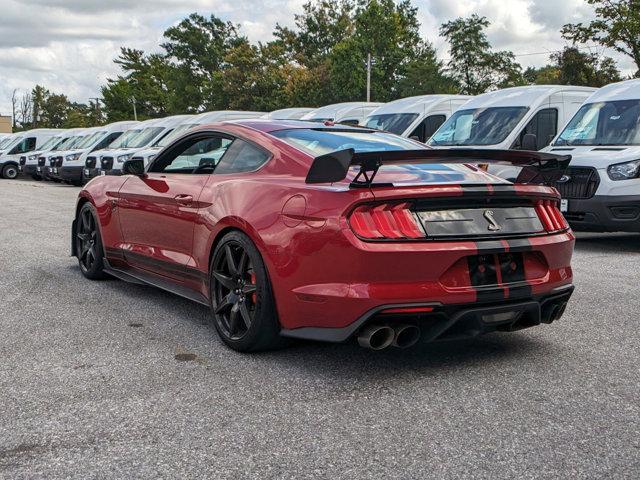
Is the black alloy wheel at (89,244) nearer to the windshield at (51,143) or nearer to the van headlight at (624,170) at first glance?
the van headlight at (624,170)

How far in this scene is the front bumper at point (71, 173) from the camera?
83.9 feet

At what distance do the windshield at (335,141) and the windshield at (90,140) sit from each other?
77.9 ft

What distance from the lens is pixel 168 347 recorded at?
4.87 metres

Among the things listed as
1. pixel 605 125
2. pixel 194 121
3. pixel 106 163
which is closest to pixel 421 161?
pixel 605 125

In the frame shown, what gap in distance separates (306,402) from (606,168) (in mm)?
6851

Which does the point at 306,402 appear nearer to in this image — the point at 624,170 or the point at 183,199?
the point at 183,199

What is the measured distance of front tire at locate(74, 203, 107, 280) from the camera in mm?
6922

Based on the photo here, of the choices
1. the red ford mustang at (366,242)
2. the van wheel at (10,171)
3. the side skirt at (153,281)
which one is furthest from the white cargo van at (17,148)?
the red ford mustang at (366,242)

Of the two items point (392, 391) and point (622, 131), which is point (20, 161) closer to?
point (622, 131)

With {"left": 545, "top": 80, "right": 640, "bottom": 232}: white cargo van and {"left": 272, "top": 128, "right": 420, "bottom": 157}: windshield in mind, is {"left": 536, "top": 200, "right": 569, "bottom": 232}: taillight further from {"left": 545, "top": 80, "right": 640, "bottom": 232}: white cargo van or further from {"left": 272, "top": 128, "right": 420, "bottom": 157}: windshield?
{"left": 545, "top": 80, "right": 640, "bottom": 232}: white cargo van

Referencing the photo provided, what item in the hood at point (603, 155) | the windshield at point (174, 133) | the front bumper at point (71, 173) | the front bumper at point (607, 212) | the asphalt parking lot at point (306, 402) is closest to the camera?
the asphalt parking lot at point (306, 402)

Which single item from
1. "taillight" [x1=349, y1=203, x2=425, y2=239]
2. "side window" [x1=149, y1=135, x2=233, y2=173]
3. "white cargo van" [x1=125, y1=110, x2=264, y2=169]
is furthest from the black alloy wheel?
"white cargo van" [x1=125, y1=110, x2=264, y2=169]

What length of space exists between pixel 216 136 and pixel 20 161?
30809 mm

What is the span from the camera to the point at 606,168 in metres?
9.52
